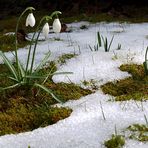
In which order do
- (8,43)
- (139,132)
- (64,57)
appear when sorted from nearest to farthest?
1. (139,132)
2. (64,57)
3. (8,43)

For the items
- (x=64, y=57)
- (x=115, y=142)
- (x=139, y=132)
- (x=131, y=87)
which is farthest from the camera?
(x=64, y=57)

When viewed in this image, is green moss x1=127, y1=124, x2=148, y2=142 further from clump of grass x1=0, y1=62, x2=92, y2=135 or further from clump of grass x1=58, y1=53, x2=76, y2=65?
clump of grass x1=58, y1=53, x2=76, y2=65

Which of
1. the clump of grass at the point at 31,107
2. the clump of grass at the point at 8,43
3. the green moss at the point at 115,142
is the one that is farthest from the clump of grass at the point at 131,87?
the clump of grass at the point at 8,43

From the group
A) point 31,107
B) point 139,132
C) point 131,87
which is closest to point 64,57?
point 131,87

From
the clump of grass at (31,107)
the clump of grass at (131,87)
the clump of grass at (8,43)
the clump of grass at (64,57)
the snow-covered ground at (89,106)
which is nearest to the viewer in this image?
the snow-covered ground at (89,106)

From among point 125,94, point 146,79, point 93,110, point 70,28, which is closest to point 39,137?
point 93,110

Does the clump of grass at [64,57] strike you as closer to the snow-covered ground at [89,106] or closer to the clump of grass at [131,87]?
the snow-covered ground at [89,106]

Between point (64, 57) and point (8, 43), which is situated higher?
point (64, 57)

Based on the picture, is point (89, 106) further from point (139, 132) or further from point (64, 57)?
point (64, 57)
